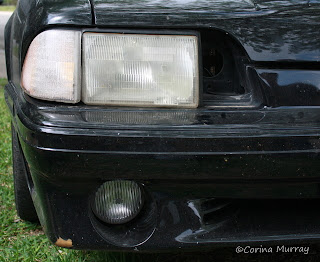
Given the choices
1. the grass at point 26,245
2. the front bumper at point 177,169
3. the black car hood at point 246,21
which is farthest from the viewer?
the grass at point 26,245

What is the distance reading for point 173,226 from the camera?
145 cm

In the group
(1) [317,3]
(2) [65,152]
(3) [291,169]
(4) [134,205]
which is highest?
(1) [317,3]

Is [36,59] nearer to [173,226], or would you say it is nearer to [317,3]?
[173,226]

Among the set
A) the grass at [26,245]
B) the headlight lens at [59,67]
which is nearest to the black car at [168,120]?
the headlight lens at [59,67]

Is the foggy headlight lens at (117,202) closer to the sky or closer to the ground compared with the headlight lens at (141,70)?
closer to the ground

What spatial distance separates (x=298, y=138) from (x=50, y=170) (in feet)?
2.44

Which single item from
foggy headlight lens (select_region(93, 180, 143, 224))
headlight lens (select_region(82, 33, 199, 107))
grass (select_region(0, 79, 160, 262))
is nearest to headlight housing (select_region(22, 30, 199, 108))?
headlight lens (select_region(82, 33, 199, 107))

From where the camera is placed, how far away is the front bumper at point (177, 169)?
1313 millimetres

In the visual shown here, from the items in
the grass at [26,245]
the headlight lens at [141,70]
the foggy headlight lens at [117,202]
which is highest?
the headlight lens at [141,70]

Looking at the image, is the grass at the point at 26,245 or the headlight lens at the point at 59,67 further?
the grass at the point at 26,245

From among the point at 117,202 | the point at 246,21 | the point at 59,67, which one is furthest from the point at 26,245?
the point at 246,21

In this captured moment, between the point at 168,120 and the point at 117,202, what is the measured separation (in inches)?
12.7

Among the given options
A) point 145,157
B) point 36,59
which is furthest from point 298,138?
point 36,59

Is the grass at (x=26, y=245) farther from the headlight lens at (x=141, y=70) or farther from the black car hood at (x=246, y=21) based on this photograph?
the black car hood at (x=246, y=21)
